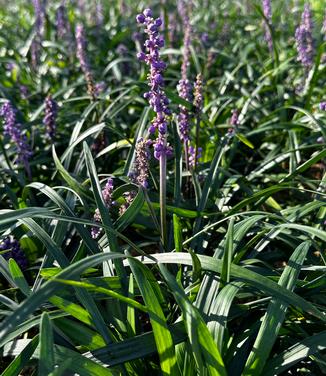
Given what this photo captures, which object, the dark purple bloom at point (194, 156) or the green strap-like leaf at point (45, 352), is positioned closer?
the green strap-like leaf at point (45, 352)

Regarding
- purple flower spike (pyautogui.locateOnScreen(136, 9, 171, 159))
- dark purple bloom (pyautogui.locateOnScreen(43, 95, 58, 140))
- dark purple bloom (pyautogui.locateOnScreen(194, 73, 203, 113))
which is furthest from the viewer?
dark purple bloom (pyautogui.locateOnScreen(43, 95, 58, 140))

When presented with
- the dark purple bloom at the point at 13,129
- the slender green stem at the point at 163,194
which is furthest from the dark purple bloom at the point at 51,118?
the slender green stem at the point at 163,194

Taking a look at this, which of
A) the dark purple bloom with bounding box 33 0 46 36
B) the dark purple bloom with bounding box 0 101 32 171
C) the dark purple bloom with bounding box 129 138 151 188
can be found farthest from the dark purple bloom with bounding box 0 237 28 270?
the dark purple bloom with bounding box 33 0 46 36

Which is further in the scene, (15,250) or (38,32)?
(38,32)

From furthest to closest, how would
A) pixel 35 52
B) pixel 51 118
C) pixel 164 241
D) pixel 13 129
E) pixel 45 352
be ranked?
1. pixel 35 52
2. pixel 51 118
3. pixel 13 129
4. pixel 164 241
5. pixel 45 352

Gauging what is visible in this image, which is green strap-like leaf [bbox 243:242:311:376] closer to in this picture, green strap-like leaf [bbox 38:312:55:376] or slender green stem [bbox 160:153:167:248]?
slender green stem [bbox 160:153:167:248]

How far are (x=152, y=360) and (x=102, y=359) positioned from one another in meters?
0.51

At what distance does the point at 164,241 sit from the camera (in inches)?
144

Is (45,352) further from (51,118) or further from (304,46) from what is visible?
(304,46)

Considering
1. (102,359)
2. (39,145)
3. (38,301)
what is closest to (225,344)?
(102,359)

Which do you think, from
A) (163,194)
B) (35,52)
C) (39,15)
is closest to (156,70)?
(163,194)

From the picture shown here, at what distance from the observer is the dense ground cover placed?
2.84 meters

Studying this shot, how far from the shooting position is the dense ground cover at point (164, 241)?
284 centimetres

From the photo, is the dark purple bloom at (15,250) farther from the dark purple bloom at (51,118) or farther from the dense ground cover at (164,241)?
the dark purple bloom at (51,118)
